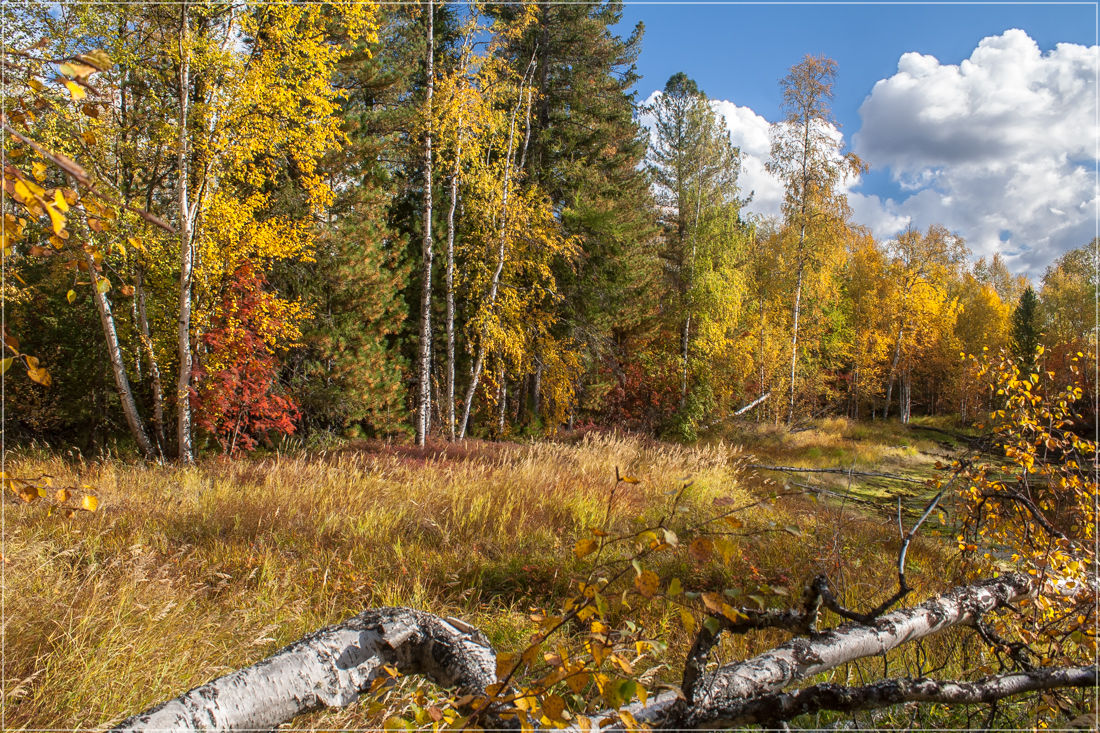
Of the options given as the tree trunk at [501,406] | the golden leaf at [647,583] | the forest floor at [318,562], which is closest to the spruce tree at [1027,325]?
the forest floor at [318,562]

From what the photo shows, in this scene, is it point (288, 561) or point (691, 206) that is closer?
point (288, 561)

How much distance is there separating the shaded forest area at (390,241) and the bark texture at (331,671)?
1063 millimetres

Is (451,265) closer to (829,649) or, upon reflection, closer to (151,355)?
(151,355)

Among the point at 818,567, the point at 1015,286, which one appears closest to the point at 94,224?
the point at 818,567

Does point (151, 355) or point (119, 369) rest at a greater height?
point (151, 355)

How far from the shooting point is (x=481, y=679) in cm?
158

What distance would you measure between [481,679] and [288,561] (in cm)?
285

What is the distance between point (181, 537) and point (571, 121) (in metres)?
13.4

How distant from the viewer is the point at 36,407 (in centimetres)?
1004

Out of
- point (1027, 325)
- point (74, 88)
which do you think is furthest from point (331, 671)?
point (1027, 325)

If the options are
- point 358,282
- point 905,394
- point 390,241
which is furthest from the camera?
point 905,394

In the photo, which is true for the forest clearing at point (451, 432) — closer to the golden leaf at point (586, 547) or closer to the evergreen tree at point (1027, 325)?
the golden leaf at point (586, 547)

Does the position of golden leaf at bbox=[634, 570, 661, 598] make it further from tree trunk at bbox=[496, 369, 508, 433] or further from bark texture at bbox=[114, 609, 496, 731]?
tree trunk at bbox=[496, 369, 508, 433]

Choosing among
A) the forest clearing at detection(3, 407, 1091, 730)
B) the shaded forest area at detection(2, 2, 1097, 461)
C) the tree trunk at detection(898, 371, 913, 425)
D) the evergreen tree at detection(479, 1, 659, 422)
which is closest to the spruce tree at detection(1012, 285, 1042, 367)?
the shaded forest area at detection(2, 2, 1097, 461)
